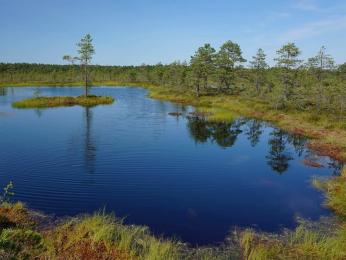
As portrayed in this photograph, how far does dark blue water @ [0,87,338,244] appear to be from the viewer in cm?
2181

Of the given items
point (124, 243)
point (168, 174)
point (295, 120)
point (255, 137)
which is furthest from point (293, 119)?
point (124, 243)

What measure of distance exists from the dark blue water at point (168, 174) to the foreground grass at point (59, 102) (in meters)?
24.1

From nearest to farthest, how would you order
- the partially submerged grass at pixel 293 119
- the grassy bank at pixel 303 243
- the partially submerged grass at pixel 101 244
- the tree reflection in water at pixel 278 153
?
1. the partially submerged grass at pixel 101 244
2. the grassy bank at pixel 303 243
3. the tree reflection in water at pixel 278 153
4. the partially submerged grass at pixel 293 119

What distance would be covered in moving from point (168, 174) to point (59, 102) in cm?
5701

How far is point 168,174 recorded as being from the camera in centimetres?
2984

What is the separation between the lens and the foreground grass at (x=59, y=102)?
75.2 metres

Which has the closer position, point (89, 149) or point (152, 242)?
point (152, 242)

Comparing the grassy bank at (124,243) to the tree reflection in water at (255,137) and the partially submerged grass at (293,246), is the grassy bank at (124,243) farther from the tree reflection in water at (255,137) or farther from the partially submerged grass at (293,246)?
the tree reflection in water at (255,137)

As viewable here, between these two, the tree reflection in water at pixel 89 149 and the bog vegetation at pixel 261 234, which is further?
the tree reflection in water at pixel 89 149

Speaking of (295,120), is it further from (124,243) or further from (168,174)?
(124,243)

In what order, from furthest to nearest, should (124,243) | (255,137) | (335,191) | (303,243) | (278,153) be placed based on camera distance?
(255,137), (278,153), (335,191), (303,243), (124,243)

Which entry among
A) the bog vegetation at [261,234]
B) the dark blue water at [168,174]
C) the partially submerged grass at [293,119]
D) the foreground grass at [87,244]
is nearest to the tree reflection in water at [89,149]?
the dark blue water at [168,174]

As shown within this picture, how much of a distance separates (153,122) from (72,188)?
31.6 m

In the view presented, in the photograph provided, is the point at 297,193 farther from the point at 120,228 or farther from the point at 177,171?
the point at 120,228
